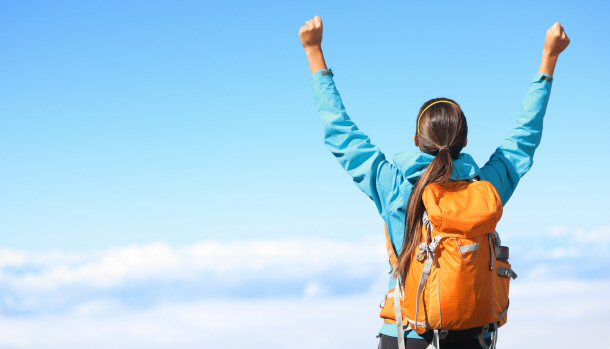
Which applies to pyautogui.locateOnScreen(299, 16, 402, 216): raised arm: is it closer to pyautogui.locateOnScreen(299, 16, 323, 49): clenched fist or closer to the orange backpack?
pyautogui.locateOnScreen(299, 16, 323, 49): clenched fist

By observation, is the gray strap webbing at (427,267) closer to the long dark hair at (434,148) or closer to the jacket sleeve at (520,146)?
the long dark hair at (434,148)

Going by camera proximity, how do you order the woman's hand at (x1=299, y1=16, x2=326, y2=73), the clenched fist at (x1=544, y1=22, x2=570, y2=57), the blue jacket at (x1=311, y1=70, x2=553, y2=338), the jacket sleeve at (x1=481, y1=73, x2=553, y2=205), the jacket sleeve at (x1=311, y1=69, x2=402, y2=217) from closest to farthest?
1. the blue jacket at (x1=311, y1=70, x2=553, y2=338)
2. the jacket sleeve at (x1=311, y1=69, x2=402, y2=217)
3. the jacket sleeve at (x1=481, y1=73, x2=553, y2=205)
4. the woman's hand at (x1=299, y1=16, x2=326, y2=73)
5. the clenched fist at (x1=544, y1=22, x2=570, y2=57)

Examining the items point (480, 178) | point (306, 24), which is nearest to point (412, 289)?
point (480, 178)

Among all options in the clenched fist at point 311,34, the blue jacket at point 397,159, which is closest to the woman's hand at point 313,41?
the clenched fist at point 311,34

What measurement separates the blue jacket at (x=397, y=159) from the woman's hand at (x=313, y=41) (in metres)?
0.12

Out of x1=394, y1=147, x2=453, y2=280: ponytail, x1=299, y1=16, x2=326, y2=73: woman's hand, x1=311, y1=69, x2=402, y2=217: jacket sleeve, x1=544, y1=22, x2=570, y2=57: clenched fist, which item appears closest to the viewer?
x1=394, y1=147, x2=453, y2=280: ponytail

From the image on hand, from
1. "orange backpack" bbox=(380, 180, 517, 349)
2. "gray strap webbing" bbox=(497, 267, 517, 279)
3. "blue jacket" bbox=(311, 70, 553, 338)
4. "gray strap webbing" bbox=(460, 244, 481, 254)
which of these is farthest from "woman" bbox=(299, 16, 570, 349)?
"gray strap webbing" bbox=(497, 267, 517, 279)

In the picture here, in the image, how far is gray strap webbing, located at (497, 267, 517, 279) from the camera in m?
4.86

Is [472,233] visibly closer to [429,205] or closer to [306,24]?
[429,205]

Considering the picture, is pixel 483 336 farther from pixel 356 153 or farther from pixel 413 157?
pixel 356 153

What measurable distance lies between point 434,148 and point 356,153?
537 mm

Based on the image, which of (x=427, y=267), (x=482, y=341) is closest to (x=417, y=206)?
(x=427, y=267)

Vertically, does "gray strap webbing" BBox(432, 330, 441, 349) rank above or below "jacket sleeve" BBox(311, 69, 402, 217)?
below

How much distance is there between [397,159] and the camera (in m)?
4.99
